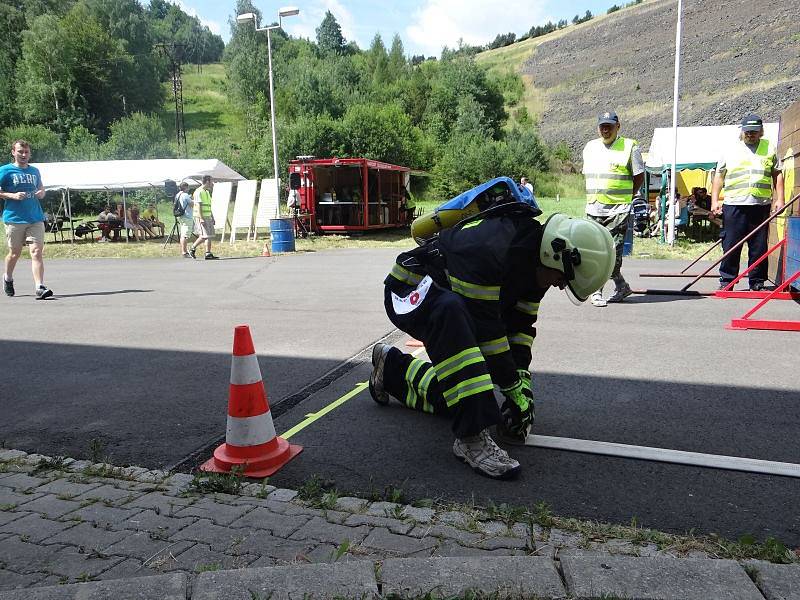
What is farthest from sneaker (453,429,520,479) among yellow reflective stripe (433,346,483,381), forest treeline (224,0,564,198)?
forest treeline (224,0,564,198)

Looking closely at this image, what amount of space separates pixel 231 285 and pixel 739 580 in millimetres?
9320

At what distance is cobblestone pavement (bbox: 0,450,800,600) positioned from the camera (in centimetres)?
212

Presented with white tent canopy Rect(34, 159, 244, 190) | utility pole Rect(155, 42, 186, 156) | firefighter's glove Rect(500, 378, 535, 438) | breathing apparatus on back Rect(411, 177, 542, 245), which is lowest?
firefighter's glove Rect(500, 378, 535, 438)

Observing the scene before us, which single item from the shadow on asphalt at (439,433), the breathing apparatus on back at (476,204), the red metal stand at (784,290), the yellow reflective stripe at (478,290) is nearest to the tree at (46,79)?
the shadow on asphalt at (439,433)

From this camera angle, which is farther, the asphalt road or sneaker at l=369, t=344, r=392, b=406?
sneaker at l=369, t=344, r=392, b=406

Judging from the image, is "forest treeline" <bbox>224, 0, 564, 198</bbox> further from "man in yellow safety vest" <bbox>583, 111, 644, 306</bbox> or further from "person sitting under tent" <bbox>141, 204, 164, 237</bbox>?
"man in yellow safety vest" <bbox>583, 111, 644, 306</bbox>

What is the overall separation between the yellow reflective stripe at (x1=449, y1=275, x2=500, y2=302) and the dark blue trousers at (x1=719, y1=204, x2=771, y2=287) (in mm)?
6163

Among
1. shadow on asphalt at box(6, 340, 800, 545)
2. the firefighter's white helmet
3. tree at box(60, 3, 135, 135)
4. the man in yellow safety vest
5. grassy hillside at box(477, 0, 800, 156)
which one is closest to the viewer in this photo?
shadow on asphalt at box(6, 340, 800, 545)

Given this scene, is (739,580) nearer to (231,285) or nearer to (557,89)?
(231,285)

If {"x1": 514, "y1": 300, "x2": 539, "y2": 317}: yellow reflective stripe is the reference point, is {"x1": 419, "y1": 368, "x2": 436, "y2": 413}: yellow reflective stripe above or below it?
below

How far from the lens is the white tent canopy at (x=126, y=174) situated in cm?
2173

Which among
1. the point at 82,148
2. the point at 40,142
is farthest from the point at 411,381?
→ the point at 82,148

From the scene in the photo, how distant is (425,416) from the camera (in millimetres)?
3943

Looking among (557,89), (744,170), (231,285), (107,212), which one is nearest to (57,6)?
(557,89)
